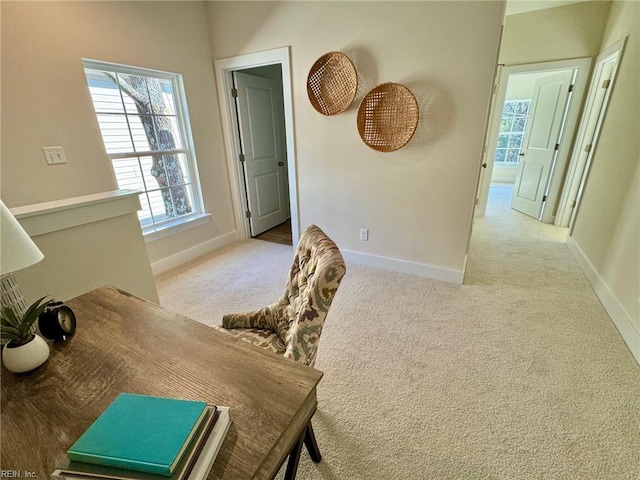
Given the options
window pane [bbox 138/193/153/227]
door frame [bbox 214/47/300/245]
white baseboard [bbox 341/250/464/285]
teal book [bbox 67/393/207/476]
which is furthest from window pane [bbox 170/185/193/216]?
teal book [bbox 67/393/207/476]

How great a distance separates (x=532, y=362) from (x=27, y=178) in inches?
137

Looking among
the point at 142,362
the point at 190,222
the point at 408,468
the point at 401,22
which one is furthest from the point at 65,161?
the point at 408,468

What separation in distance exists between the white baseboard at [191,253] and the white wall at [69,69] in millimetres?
30

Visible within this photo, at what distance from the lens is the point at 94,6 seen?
85.0 inches

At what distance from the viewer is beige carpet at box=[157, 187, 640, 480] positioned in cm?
123

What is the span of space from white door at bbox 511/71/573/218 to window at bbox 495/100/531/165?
119 inches

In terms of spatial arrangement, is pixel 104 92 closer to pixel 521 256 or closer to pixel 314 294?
pixel 314 294

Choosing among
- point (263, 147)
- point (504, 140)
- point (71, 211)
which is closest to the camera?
point (71, 211)

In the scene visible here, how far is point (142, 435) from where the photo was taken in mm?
545

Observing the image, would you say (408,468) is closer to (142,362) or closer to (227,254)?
(142,362)

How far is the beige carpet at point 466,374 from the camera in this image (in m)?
1.23

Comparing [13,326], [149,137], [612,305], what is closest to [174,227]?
[149,137]

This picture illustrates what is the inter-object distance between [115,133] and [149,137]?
1.01ft

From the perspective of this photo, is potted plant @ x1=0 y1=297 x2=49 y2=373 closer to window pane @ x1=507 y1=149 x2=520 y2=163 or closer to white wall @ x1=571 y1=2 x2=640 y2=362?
white wall @ x1=571 y1=2 x2=640 y2=362
